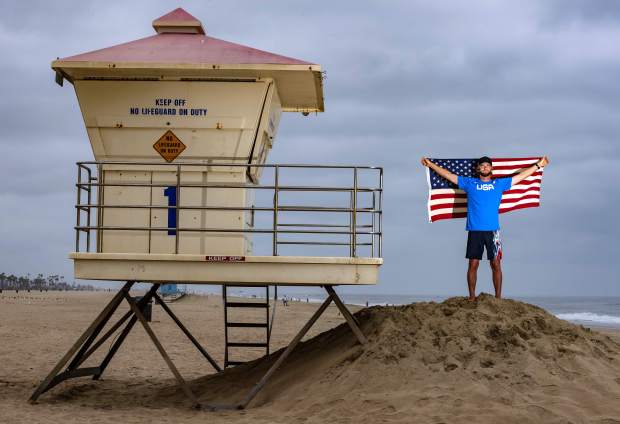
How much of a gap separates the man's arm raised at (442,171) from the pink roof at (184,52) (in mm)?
2467

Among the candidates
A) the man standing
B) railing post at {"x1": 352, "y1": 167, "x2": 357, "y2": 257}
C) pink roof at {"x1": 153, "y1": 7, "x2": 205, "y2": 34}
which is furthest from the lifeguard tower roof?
the man standing

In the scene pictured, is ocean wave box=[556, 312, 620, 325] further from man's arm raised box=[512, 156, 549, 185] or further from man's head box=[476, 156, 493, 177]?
man's head box=[476, 156, 493, 177]

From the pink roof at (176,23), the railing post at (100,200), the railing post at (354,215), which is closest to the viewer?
the railing post at (354,215)

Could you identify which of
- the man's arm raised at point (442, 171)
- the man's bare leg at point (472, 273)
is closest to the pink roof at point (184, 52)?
the man's arm raised at point (442, 171)

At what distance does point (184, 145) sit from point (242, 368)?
4.30 m

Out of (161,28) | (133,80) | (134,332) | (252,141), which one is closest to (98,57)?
(133,80)

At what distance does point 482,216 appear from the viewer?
11664 millimetres

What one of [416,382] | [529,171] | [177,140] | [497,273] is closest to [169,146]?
[177,140]

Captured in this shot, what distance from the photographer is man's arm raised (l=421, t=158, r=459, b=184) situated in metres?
12.0

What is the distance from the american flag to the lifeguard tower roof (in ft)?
8.25

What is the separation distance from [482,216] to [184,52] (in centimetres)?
531

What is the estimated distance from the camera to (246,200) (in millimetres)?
12000

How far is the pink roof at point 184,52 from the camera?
38.7ft

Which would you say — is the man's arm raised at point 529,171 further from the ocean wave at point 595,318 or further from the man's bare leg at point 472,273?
the ocean wave at point 595,318
